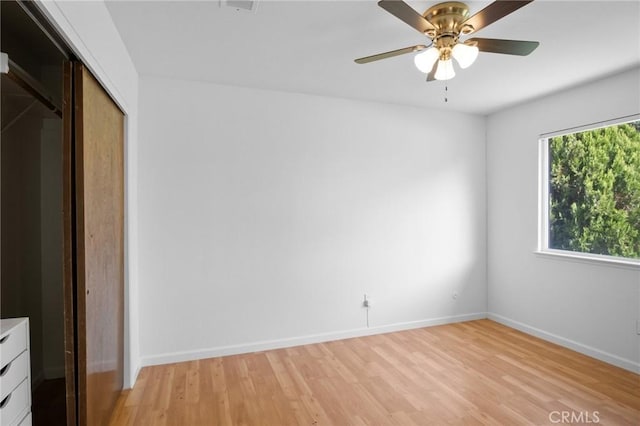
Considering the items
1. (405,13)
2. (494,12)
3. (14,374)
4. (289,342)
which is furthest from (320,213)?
(14,374)

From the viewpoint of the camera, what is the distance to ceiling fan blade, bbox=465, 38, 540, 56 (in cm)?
183

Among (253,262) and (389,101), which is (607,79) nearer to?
(389,101)

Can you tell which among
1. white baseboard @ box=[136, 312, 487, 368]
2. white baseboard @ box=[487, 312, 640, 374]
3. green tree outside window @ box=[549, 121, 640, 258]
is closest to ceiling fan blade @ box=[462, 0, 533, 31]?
green tree outside window @ box=[549, 121, 640, 258]

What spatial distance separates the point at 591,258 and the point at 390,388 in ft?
7.40

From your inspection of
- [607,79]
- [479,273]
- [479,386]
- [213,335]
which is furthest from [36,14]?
[479,273]

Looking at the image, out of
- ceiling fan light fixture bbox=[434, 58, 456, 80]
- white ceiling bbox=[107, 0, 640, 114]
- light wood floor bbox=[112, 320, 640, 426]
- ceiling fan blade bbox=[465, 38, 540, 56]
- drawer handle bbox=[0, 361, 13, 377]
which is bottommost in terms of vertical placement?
light wood floor bbox=[112, 320, 640, 426]

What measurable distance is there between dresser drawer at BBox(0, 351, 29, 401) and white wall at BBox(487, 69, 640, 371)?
13.5ft

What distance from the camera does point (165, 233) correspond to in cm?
296

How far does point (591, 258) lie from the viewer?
123 inches

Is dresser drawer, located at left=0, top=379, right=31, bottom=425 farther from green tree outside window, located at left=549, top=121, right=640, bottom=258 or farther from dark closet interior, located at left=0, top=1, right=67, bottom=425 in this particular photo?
green tree outside window, located at left=549, top=121, right=640, bottom=258

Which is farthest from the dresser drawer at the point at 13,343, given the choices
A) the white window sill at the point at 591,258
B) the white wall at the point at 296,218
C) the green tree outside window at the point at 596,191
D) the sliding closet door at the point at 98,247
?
the green tree outside window at the point at 596,191

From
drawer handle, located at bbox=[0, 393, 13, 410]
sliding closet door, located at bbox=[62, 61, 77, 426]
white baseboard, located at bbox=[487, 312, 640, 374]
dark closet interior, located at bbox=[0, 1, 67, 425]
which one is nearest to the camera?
drawer handle, located at bbox=[0, 393, 13, 410]

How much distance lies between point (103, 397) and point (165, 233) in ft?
4.32

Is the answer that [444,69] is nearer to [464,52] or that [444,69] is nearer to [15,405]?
[464,52]
